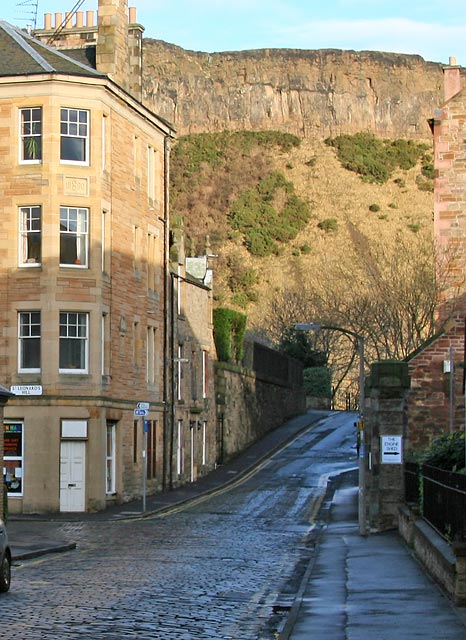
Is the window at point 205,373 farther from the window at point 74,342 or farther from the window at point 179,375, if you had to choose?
the window at point 74,342

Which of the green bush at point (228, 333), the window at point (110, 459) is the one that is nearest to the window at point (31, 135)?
the window at point (110, 459)

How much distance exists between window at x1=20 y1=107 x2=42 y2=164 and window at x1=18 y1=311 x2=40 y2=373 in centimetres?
506

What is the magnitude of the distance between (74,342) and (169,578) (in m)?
21.8

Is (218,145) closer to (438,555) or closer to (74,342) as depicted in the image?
(74,342)

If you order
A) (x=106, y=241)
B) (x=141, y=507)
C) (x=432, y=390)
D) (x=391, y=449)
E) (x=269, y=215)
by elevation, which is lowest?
(x=141, y=507)

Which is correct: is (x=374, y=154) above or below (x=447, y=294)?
above

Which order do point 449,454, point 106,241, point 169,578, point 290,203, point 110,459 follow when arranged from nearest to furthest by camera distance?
point 169,578 < point 449,454 < point 110,459 < point 106,241 < point 290,203

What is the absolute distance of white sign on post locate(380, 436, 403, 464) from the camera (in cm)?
2855

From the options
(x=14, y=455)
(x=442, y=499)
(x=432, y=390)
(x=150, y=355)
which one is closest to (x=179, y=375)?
(x=150, y=355)

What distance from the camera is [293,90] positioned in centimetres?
17000

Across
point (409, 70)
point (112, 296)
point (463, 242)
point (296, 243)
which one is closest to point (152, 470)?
point (112, 296)

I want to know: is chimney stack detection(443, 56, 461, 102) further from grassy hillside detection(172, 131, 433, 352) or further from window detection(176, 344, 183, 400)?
grassy hillside detection(172, 131, 433, 352)

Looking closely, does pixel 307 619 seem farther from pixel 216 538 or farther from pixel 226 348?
pixel 226 348

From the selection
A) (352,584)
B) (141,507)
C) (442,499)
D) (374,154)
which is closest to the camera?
(352,584)
